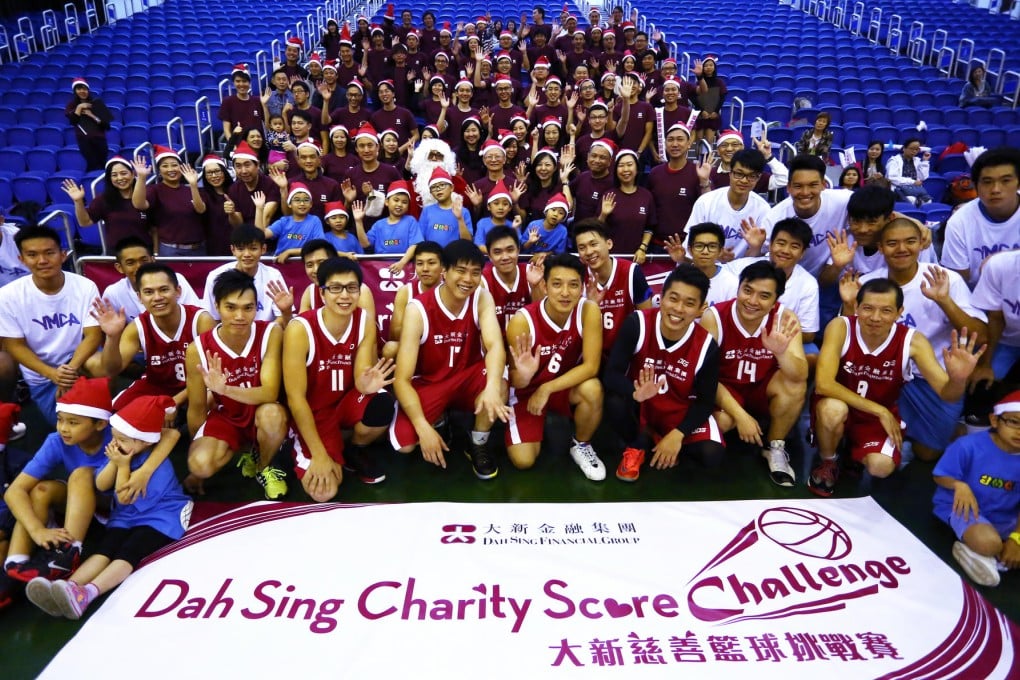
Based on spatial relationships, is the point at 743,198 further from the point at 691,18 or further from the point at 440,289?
the point at 691,18

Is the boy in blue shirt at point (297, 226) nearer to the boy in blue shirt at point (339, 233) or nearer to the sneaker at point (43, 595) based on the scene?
the boy in blue shirt at point (339, 233)

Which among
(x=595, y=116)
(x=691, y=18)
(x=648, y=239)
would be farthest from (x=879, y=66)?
(x=648, y=239)

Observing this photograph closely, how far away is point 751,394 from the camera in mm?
3930

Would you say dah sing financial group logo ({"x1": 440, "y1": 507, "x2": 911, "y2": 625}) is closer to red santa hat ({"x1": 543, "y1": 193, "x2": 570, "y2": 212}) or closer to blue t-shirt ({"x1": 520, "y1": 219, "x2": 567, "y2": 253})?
blue t-shirt ({"x1": 520, "y1": 219, "x2": 567, "y2": 253})

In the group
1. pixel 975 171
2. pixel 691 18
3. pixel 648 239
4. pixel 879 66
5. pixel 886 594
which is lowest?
pixel 886 594

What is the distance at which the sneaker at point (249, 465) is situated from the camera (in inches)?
144

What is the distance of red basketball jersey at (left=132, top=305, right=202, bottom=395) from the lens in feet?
12.3

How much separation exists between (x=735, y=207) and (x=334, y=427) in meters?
3.59

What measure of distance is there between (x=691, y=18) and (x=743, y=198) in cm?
1404

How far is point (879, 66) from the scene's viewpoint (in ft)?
43.1

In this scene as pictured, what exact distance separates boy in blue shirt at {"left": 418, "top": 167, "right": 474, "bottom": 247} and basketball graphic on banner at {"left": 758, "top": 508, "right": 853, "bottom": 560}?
350cm

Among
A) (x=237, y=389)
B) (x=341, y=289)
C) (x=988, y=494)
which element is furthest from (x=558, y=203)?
(x=988, y=494)

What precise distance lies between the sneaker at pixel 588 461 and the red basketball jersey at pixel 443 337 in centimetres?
89

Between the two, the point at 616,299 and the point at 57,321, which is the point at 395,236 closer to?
the point at 616,299
